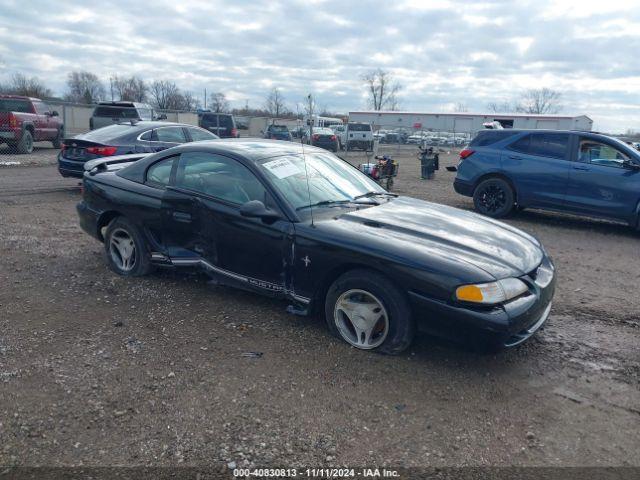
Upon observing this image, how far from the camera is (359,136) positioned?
29438 mm

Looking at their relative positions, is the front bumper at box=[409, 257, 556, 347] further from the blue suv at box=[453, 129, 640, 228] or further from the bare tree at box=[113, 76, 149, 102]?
the bare tree at box=[113, 76, 149, 102]

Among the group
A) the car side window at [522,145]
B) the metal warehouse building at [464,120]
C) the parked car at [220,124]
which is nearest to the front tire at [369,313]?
the car side window at [522,145]

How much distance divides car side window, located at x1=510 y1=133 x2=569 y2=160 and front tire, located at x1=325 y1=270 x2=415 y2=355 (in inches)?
259

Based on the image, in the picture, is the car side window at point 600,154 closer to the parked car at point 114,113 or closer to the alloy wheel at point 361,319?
the alloy wheel at point 361,319

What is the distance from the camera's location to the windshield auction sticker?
14.5 ft

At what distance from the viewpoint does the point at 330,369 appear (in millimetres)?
3586

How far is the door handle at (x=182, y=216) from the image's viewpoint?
184 inches

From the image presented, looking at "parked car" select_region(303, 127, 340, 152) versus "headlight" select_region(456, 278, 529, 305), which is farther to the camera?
"parked car" select_region(303, 127, 340, 152)

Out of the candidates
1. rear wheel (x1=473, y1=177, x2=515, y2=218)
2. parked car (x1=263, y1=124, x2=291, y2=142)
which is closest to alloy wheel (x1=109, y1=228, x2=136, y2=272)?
rear wheel (x1=473, y1=177, x2=515, y2=218)

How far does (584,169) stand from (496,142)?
1.65 meters

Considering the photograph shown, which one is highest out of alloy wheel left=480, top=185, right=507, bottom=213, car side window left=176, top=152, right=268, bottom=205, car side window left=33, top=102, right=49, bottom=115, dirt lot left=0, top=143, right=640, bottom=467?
car side window left=33, top=102, right=49, bottom=115

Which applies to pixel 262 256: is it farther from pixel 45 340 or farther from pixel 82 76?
pixel 82 76

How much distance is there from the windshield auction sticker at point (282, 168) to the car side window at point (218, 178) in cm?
17

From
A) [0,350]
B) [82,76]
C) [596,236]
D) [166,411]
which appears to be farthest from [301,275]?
[82,76]
